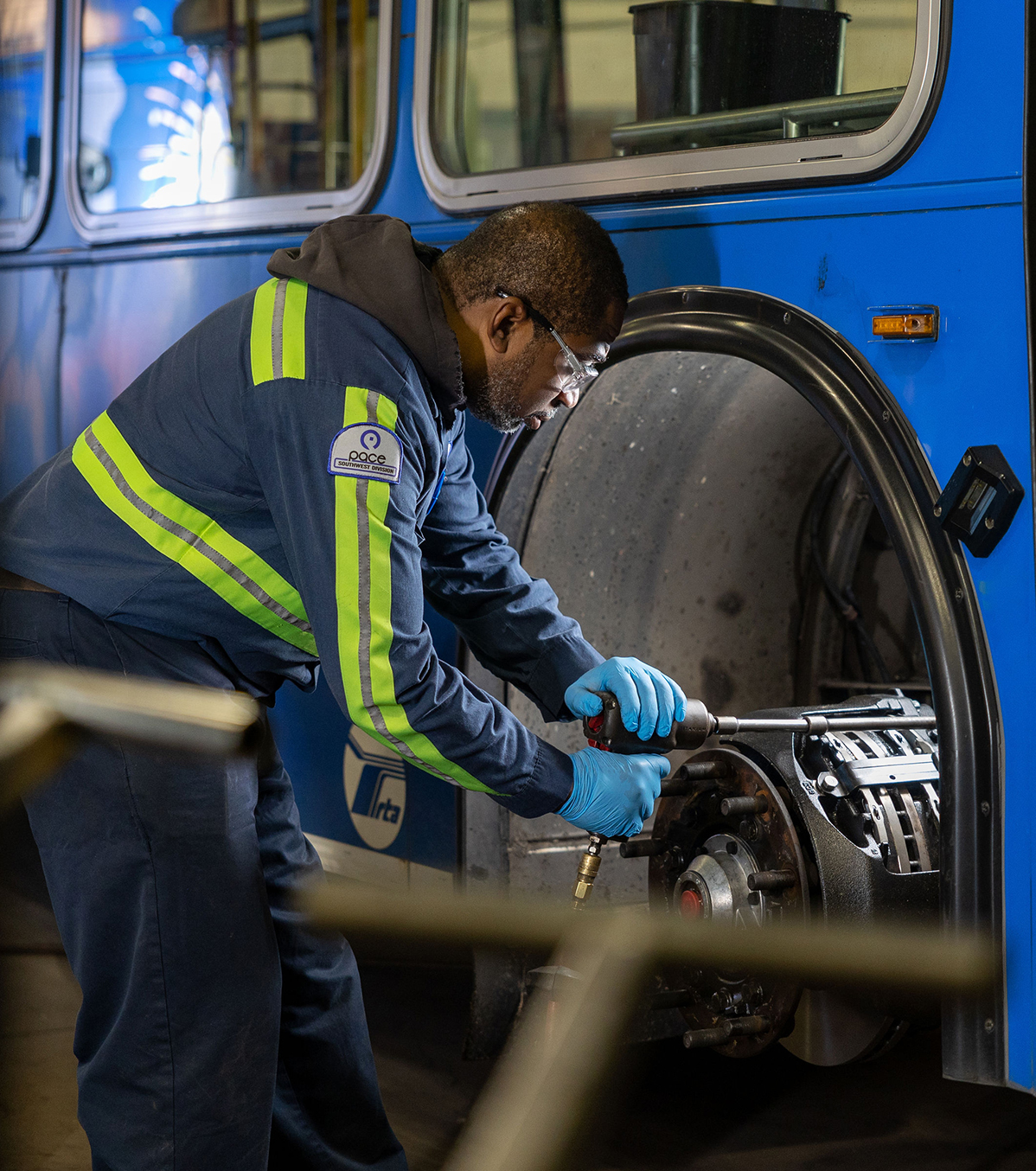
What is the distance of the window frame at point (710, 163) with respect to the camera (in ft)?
5.81

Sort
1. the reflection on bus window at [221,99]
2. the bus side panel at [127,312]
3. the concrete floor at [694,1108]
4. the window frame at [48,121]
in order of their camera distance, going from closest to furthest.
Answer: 1. the concrete floor at [694,1108]
2. the reflection on bus window at [221,99]
3. the bus side panel at [127,312]
4. the window frame at [48,121]

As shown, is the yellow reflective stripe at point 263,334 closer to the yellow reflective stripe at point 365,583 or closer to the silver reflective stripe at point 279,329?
the silver reflective stripe at point 279,329

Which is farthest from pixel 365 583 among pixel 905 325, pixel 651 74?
pixel 651 74

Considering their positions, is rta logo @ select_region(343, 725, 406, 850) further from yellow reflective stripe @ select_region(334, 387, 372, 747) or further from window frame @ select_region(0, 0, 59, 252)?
window frame @ select_region(0, 0, 59, 252)

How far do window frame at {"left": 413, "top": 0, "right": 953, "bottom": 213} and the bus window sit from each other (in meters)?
0.01

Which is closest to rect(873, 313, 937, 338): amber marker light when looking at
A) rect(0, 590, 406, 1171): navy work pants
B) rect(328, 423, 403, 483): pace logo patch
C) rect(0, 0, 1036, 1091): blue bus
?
rect(0, 0, 1036, 1091): blue bus

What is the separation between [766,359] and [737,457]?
617 mm

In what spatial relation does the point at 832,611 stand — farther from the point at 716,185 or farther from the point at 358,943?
the point at 358,943

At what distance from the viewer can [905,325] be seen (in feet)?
5.91

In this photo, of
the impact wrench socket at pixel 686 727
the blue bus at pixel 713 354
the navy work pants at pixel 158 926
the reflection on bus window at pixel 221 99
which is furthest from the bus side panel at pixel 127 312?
the impact wrench socket at pixel 686 727

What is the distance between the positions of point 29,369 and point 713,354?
2000mm

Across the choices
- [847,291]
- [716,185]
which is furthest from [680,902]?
[716,185]

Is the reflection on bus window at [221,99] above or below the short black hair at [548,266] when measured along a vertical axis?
above

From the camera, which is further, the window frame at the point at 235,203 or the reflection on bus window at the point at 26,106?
the reflection on bus window at the point at 26,106
